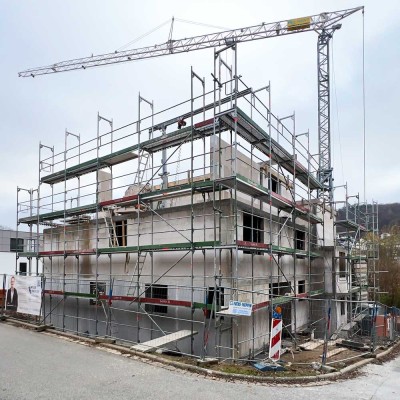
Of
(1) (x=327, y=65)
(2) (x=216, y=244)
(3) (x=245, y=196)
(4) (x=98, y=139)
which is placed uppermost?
(1) (x=327, y=65)

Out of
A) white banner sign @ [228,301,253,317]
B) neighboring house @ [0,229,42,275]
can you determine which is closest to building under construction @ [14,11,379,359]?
white banner sign @ [228,301,253,317]

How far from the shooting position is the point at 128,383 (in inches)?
293

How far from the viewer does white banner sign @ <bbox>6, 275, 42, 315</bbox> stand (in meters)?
13.7

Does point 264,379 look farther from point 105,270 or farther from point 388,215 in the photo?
point 388,215

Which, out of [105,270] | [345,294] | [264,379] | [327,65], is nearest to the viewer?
[264,379]

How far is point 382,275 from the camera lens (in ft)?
105

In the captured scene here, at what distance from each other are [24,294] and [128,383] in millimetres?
8711

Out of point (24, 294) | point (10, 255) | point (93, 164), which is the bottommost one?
point (24, 294)

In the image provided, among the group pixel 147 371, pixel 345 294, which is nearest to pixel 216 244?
pixel 147 371

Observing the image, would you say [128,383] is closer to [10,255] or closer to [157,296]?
[157,296]

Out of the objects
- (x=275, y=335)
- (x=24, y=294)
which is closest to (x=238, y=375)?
(x=275, y=335)

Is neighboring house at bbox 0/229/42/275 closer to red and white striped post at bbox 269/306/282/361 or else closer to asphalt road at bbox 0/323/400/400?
asphalt road at bbox 0/323/400/400

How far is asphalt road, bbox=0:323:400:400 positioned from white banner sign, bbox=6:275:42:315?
3.98 meters

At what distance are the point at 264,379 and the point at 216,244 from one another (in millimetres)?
4026
